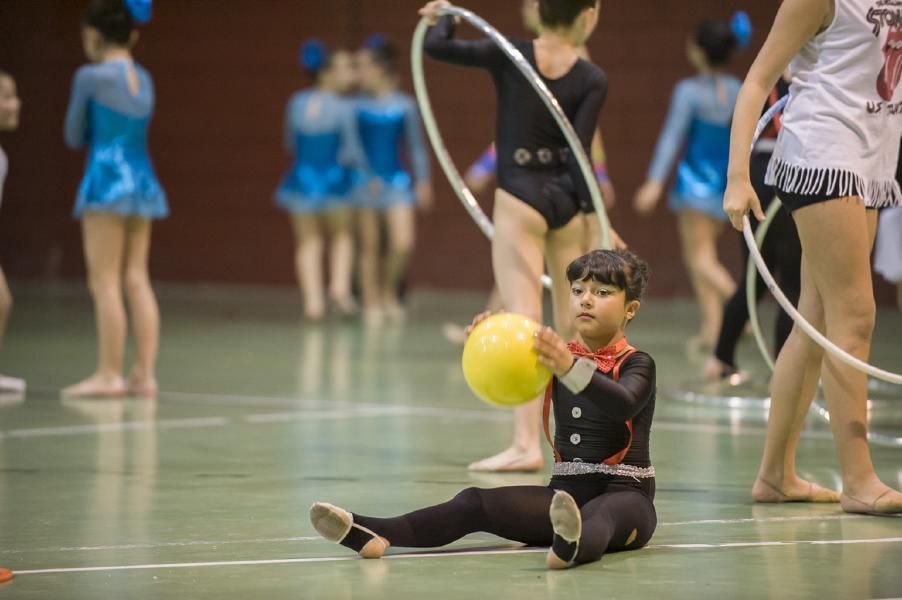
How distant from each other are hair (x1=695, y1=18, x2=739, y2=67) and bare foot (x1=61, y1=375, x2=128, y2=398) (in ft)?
13.5

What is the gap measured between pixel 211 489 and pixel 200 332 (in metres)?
6.60

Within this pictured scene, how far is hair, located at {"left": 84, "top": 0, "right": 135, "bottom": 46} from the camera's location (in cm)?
786

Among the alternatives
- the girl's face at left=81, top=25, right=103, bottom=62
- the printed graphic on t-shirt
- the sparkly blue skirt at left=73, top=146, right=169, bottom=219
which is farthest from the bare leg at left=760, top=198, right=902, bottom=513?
the girl's face at left=81, top=25, right=103, bottom=62

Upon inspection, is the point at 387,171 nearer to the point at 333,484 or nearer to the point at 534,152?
the point at 534,152

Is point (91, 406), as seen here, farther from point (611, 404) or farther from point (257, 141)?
point (257, 141)

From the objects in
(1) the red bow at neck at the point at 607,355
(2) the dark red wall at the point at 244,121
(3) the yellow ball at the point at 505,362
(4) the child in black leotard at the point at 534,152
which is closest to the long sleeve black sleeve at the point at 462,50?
(4) the child in black leotard at the point at 534,152

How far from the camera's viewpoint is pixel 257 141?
1644 centimetres

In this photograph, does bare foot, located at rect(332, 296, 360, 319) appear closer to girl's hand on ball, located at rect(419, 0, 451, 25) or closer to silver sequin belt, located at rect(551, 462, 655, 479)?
girl's hand on ball, located at rect(419, 0, 451, 25)

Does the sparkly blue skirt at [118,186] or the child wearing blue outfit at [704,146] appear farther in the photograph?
the child wearing blue outfit at [704,146]

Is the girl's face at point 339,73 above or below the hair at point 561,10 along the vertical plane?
below

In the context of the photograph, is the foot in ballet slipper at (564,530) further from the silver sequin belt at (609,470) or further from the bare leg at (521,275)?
the bare leg at (521,275)

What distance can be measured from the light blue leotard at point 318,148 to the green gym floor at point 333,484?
3.08m

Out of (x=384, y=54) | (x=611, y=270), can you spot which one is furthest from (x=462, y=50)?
(x=384, y=54)

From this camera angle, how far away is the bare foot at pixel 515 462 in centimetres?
578
